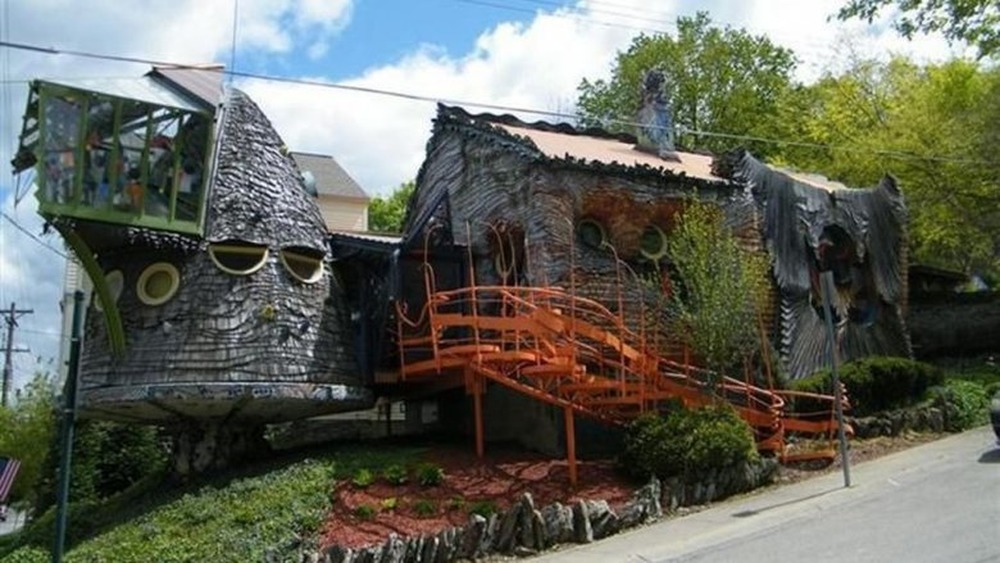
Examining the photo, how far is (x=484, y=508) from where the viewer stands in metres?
12.5

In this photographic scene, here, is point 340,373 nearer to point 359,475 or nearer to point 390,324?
point 390,324

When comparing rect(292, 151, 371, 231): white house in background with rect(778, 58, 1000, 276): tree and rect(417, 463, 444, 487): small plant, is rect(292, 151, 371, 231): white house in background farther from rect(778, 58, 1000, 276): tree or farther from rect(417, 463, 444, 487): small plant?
rect(417, 463, 444, 487): small plant

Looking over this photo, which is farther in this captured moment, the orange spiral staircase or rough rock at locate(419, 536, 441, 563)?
the orange spiral staircase

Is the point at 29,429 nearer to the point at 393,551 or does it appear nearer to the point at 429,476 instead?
the point at 429,476

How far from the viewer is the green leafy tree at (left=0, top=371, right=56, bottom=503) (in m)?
26.3

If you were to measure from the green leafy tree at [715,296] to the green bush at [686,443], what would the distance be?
1.32m

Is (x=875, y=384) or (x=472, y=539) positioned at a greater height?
(x=875, y=384)

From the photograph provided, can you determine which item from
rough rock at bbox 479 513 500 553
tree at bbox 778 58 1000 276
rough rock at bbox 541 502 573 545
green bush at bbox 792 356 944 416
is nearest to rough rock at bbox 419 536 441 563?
rough rock at bbox 479 513 500 553

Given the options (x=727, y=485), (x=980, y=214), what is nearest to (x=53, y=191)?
(x=727, y=485)

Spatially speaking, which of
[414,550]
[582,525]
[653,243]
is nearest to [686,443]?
[582,525]

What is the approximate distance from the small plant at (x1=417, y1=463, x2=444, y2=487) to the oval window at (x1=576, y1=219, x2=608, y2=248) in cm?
565

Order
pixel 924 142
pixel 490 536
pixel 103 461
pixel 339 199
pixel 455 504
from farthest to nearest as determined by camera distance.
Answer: pixel 339 199
pixel 924 142
pixel 103 461
pixel 455 504
pixel 490 536

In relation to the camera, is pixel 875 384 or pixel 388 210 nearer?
pixel 875 384

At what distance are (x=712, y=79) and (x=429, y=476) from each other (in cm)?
3121
